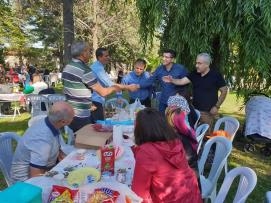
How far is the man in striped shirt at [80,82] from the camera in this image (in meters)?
4.51

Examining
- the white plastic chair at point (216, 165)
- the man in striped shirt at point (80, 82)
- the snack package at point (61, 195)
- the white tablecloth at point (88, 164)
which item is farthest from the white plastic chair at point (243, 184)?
the man in striped shirt at point (80, 82)

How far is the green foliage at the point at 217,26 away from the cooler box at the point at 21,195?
4.62 metres

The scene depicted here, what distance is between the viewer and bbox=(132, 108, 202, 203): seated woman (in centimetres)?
234

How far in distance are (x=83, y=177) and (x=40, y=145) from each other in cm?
60

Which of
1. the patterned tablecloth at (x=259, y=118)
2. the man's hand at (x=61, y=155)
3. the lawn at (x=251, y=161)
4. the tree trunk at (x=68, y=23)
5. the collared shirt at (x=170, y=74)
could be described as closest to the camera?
the man's hand at (x=61, y=155)

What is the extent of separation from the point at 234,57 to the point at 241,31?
123 centimetres

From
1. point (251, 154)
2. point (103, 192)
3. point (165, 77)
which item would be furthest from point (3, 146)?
point (251, 154)

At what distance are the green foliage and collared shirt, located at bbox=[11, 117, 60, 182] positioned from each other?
3501 millimetres

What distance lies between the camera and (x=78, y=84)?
15.0 feet

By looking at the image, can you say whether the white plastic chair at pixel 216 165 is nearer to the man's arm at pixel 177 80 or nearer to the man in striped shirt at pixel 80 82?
the man in striped shirt at pixel 80 82

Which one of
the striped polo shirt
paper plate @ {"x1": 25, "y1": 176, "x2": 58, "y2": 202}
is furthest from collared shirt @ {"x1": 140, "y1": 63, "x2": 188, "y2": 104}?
paper plate @ {"x1": 25, "y1": 176, "x2": 58, "y2": 202}

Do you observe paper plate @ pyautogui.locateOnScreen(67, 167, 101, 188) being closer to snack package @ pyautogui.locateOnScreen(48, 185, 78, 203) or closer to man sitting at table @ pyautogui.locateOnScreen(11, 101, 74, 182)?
snack package @ pyautogui.locateOnScreen(48, 185, 78, 203)

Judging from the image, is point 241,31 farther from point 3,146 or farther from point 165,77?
point 3,146

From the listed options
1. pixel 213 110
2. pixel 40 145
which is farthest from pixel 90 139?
pixel 213 110
